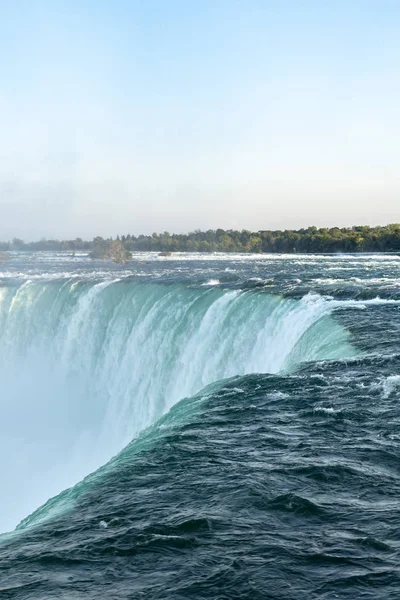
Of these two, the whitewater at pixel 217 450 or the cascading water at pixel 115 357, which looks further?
the cascading water at pixel 115 357

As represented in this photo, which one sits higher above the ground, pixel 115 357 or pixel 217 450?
pixel 217 450

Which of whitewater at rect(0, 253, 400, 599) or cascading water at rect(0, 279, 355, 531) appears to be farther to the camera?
cascading water at rect(0, 279, 355, 531)

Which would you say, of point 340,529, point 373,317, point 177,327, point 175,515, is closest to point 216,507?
point 175,515

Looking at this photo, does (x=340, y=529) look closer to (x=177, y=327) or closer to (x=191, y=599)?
(x=191, y=599)

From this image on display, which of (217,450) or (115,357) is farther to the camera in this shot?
(115,357)
